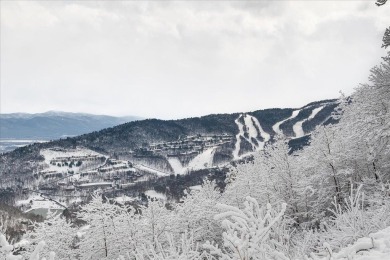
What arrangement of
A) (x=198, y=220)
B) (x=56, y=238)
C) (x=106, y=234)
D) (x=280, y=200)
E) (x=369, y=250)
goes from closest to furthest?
(x=369, y=250) → (x=106, y=234) → (x=56, y=238) → (x=280, y=200) → (x=198, y=220)

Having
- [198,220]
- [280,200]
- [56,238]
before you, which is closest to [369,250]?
[280,200]

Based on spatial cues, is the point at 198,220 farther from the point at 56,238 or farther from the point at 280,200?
the point at 56,238

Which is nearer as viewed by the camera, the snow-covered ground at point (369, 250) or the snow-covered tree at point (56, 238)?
the snow-covered ground at point (369, 250)

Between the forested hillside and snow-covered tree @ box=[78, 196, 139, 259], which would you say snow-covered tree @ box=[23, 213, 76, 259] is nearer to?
the forested hillside

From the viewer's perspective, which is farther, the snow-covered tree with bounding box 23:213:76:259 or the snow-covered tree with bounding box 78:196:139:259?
the snow-covered tree with bounding box 23:213:76:259

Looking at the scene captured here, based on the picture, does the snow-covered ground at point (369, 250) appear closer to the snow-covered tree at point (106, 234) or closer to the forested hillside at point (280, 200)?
the forested hillside at point (280, 200)

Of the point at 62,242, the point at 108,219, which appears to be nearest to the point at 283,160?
the point at 108,219

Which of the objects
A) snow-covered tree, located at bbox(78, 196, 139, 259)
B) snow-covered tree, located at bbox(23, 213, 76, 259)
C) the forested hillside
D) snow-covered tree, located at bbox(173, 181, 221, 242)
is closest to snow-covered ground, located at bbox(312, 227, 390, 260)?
the forested hillside

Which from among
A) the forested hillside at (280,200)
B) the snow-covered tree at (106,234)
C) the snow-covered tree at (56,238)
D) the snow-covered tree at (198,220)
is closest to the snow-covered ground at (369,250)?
the forested hillside at (280,200)

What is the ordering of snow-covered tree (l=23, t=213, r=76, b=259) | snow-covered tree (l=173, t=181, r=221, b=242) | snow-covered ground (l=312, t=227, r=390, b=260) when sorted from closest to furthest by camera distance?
snow-covered ground (l=312, t=227, r=390, b=260)
snow-covered tree (l=23, t=213, r=76, b=259)
snow-covered tree (l=173, t=181, r=221, b=242)

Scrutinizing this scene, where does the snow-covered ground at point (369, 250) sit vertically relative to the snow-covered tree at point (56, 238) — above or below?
above

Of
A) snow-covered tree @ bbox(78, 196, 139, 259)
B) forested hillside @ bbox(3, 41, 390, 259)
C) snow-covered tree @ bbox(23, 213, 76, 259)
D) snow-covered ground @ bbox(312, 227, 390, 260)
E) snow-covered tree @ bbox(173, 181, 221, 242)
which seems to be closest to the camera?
snow-covered ground @ bbox(312, 227, 390, 260)

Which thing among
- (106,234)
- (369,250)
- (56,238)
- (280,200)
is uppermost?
(369,250)

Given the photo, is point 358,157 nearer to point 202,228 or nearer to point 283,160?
point 283,160
